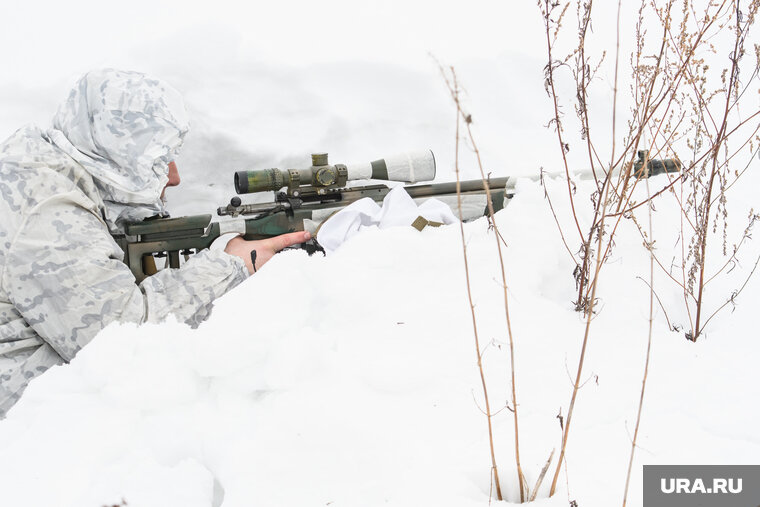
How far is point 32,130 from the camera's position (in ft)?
7.79

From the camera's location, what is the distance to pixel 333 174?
2.99m

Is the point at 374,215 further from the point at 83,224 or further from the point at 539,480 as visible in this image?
the point at 539,480

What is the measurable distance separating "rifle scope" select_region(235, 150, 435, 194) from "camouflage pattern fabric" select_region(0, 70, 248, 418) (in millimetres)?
434

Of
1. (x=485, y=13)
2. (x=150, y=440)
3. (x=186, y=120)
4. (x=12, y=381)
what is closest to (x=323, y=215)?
(x=186, y=120)

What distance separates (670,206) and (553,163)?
1438 millimetres

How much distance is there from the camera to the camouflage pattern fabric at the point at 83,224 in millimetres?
2186

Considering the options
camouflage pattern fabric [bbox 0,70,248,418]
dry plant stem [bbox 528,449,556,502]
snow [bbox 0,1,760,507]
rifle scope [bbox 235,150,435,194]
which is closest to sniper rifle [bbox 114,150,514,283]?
rifle scope [bbox 235,150,435,194]

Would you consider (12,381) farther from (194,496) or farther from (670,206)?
(670,206)

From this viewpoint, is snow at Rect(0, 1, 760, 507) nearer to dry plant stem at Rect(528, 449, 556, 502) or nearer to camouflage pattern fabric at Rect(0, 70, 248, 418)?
dry plant stem at Rect(528, 449, 556, 502)

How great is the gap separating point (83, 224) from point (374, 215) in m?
A: 1.18

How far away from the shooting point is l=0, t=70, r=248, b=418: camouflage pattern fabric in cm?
219

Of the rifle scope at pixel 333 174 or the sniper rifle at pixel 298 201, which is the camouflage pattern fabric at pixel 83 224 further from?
the rifle scope at pixel 333 174

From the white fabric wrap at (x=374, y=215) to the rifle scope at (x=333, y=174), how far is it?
13cm

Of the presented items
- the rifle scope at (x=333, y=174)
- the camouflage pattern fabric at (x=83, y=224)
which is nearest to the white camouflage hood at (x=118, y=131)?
the camouflage pattern fabric at (x=83, y=224)
